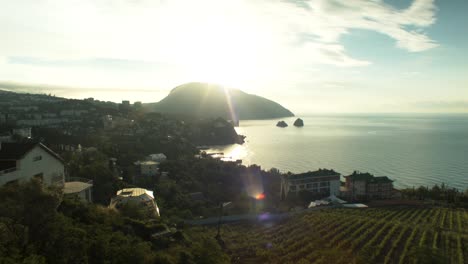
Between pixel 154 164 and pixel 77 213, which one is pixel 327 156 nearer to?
pixel 154 164

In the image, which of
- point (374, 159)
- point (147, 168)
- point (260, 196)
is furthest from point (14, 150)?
point (374, 159)

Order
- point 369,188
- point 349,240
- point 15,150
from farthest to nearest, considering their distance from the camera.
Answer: point 369,188, point 349,240, point 15,150

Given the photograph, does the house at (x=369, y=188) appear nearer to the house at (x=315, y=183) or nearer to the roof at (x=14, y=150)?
the house at (x=315, y=183)

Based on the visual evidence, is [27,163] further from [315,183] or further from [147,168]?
[315,183]

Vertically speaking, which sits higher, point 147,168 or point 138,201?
point 138,201

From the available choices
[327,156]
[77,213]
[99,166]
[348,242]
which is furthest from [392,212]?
[327,156]

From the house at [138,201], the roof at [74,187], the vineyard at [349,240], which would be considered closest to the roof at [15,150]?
the roof at [74,187]
